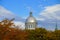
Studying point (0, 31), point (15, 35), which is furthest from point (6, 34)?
point (15, 35)

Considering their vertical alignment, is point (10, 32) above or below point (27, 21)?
below

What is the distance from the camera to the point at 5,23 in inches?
1164

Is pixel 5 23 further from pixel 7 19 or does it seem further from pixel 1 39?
pixel 1 39

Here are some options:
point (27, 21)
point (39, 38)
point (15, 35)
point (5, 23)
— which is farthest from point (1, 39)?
point (27, 21)

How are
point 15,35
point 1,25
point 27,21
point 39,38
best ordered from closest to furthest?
point 1,25, point 15,35, point 39,38, point 27,21

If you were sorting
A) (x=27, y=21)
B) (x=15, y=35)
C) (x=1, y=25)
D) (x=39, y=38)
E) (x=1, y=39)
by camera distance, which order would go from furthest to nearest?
(x=27, y=21) → (x=39, y=38) → (x=15, y=35) → (x=1, y=25) → (x=1, y=39)

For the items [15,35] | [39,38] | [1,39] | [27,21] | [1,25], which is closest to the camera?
[1,39]

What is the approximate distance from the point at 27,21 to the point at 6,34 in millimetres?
80282

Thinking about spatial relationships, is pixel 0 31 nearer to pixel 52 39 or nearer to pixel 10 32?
pixel 10 32

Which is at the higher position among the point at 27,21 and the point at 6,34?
the point at 27,21

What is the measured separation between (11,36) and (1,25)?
1.89m

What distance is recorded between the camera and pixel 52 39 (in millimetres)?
54344

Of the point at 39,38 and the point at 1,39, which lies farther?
the point at 39,38

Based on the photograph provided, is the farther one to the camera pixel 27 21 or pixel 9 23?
pixel 27 21
